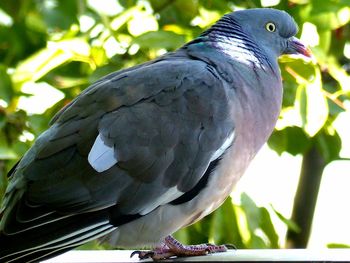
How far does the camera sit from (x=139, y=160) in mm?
2910

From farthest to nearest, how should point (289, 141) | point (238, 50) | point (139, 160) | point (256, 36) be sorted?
point (289, 141) < point (256, 36) < point (238, 50) < point (139, 160)

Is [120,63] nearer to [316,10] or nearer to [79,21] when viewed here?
[79,21]

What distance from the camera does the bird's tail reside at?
8.66 ft

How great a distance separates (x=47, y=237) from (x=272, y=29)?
4.14ft

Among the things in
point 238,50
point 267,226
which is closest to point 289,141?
point 267,226

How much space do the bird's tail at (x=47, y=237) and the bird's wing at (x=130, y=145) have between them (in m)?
0.04

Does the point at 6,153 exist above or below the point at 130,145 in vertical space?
below

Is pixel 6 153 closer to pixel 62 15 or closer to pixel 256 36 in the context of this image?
pixel 62 15

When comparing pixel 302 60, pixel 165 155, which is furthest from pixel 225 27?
pixel 165 155

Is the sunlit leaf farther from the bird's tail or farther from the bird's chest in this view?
the bird's tail

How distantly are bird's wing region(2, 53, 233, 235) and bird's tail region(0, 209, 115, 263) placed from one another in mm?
37

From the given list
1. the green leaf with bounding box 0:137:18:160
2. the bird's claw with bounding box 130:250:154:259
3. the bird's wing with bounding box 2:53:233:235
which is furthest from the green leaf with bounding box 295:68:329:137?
the green leaf with bounding box 0:137:18:160

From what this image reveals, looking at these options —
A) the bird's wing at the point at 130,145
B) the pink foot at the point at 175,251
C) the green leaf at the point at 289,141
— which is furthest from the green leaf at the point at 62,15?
the pink foot at the point at 175,251

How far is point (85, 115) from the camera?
2939 mm
